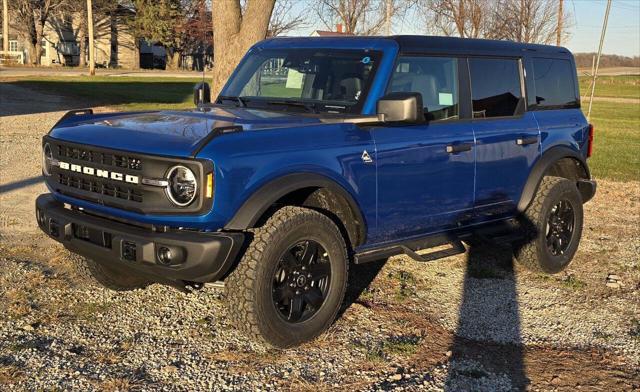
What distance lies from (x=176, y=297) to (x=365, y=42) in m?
2.35

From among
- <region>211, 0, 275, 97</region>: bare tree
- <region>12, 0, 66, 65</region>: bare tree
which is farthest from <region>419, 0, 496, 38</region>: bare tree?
<region>12, 0, 66, 65</region>: bare tree

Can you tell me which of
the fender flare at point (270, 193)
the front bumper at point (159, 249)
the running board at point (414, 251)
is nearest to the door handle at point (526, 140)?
the running board at point (414, 251)

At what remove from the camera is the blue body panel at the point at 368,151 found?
13.2 feet

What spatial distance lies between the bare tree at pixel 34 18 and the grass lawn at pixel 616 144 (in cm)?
3975

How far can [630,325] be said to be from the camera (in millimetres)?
5250

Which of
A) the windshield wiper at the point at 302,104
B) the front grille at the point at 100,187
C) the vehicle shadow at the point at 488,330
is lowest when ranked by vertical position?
the vehicle shadow at the point at 488,330

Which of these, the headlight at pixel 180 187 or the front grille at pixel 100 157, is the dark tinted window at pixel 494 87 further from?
the front grille at pixel 100 157

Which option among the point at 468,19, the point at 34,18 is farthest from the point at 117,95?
the point at 34,18

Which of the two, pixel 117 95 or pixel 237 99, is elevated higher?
pixel 237 99

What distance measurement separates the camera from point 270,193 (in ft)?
Result: 13.5

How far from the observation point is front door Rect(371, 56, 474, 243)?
191 inches

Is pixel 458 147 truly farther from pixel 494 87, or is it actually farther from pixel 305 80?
pixel 305 80

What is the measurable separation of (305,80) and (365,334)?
1.94 meters

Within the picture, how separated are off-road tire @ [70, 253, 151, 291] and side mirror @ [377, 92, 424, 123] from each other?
209 centimetres
